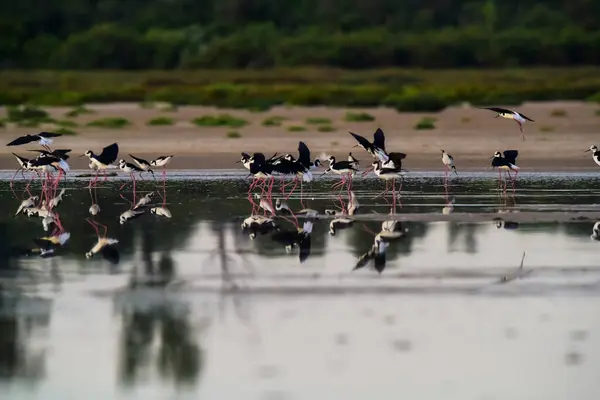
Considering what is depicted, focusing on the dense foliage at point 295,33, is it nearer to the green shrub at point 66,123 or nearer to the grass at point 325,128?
the green shrub at point 66,123

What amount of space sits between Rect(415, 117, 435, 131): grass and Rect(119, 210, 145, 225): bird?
1255cm

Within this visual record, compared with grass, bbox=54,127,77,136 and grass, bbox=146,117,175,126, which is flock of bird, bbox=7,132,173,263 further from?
grass, bbox=146,117,175,126

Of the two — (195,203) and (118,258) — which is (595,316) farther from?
(195,203)

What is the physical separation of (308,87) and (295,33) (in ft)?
47.9

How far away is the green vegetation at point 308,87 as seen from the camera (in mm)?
33219

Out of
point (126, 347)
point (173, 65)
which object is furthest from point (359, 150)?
point (173, 65)

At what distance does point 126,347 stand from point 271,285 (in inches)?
84.7

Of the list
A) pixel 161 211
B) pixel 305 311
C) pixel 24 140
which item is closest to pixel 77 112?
pixel 24 140

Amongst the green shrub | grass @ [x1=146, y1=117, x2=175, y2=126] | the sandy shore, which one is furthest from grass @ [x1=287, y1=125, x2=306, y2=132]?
the green shrub

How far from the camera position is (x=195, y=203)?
49.8 ft

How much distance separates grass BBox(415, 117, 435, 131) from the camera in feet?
85.9

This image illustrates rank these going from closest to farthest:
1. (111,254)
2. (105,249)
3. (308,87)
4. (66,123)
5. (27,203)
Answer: (111,254)
(105,249)
(27,203)
(66,123)
(308,87)

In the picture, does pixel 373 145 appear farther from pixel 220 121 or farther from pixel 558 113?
pixel 558 113

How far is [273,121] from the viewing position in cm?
2791
